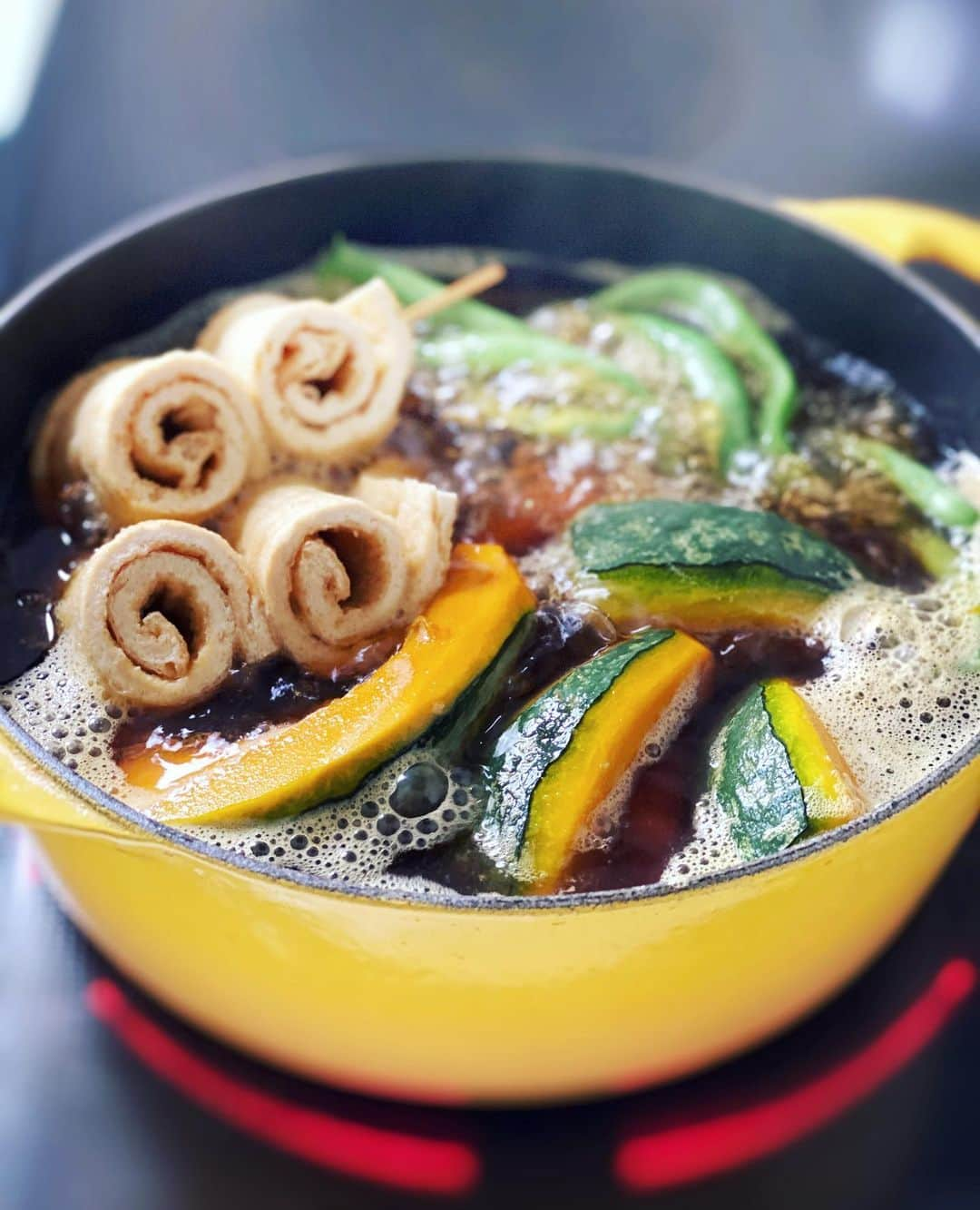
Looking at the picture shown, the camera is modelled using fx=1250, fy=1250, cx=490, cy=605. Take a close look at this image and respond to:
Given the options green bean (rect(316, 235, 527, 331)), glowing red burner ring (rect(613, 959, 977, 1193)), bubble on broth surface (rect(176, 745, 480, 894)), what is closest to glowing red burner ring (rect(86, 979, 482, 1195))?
glowing red burner ring (rect(613, 959, 977, 1193))

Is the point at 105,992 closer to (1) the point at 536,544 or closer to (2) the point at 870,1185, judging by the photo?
(1) the point at 536,544

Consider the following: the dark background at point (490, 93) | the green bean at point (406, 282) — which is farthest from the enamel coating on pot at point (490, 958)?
the dark background at point (490, 93)

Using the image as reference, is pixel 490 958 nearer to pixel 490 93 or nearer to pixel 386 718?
pixel 386 718

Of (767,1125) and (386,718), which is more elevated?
(386,718)

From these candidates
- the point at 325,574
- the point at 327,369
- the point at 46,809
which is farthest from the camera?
the point at 327,369

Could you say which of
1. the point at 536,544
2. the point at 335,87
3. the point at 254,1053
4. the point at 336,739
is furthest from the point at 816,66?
the point at 254,1053

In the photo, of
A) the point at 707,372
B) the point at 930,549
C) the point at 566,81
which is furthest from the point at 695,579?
the point at 566,81
